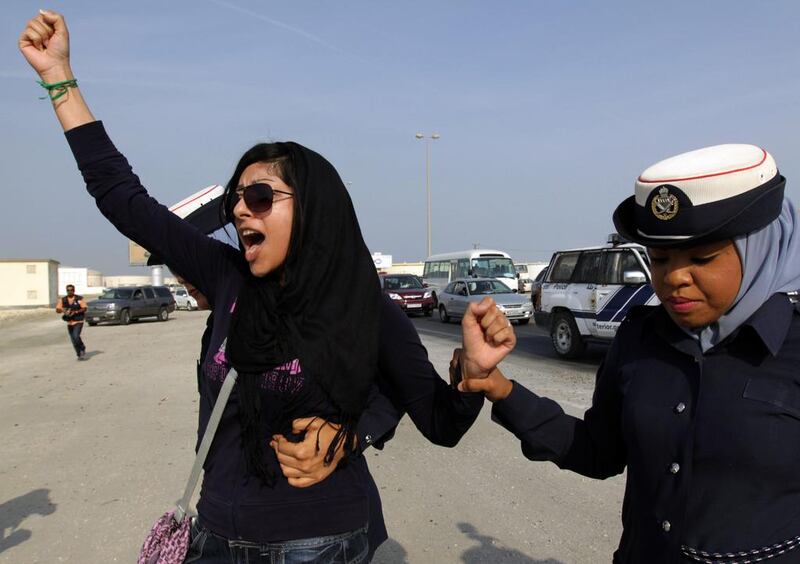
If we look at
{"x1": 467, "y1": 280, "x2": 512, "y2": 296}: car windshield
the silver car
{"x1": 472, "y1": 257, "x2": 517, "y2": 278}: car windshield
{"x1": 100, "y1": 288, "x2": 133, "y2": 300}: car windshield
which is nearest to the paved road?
the silver car

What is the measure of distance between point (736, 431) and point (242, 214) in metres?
1.44

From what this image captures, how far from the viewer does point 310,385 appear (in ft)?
6.06

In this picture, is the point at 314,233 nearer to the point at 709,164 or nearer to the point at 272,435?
the point at 272,435

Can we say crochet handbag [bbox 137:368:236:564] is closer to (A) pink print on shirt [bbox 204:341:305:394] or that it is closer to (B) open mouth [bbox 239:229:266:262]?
(A) pink print on shirt [bbox 204:341:305:394]

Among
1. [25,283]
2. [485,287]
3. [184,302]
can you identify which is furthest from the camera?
[25,283]

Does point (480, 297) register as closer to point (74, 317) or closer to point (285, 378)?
point (74, 317)

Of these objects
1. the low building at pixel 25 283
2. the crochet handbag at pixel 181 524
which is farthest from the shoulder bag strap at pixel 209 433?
the low building at pixel 25 283

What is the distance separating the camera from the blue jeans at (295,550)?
5.95 feet

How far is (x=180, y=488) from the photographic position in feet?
16.2

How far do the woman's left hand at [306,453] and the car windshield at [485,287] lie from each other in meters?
18.8

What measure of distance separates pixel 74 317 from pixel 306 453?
46.6ft

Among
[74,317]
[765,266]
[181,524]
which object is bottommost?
[74,317]

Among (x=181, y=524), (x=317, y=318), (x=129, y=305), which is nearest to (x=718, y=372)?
(x=317, y=318)

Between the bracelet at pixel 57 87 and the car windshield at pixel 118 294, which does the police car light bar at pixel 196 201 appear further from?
the car windshield at pixel 118 294
